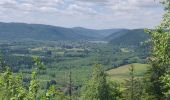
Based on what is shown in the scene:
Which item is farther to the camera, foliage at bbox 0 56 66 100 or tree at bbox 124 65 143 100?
tree at bbox 124 65 143 100

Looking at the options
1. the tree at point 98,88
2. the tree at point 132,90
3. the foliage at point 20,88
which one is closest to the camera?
the foliage at point 20,88

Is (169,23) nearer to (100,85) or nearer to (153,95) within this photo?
(153,95)

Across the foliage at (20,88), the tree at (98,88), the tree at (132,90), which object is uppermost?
the foliage at (20,88)

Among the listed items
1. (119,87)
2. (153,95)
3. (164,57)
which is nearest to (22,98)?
(164,57)

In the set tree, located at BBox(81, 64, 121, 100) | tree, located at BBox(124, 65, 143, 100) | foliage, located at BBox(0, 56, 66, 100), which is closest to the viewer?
foliage, located at BBox(0, 56, 66, 100)

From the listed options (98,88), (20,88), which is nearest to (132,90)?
(98,88)

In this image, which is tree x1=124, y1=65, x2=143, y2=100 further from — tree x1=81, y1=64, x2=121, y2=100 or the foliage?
the foliage

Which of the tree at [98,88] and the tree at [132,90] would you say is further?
the tree at [132,90]

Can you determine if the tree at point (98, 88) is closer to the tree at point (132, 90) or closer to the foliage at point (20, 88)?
the tree at point (132, 90)

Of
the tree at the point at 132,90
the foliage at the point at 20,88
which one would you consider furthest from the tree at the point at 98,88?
the foliage at the point at 20,88

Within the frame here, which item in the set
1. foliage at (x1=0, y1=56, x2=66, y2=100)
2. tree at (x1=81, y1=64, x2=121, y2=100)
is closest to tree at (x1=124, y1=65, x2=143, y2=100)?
tree at (x1=81, y1=64, x2=121, y2=100)

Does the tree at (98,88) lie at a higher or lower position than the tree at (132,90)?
higher
